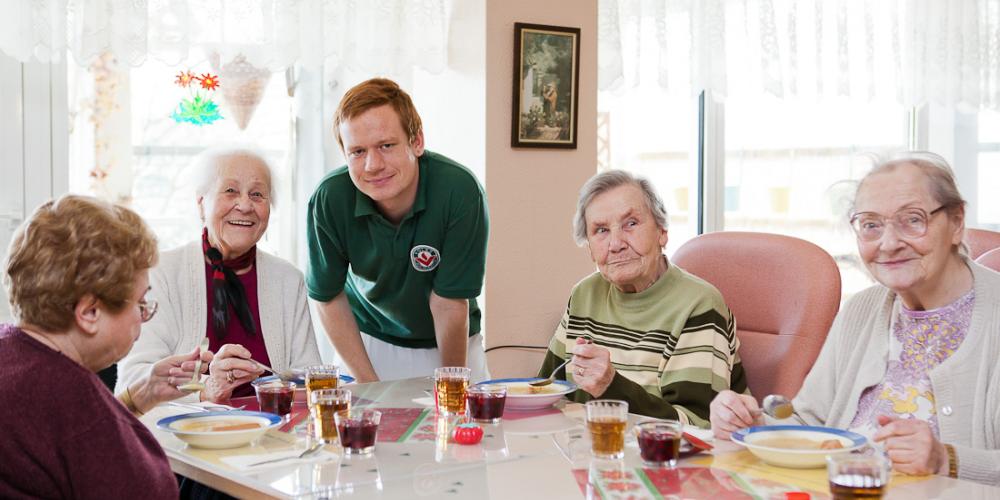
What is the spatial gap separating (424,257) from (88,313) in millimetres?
1343

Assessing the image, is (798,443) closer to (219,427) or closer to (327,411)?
(327,411)

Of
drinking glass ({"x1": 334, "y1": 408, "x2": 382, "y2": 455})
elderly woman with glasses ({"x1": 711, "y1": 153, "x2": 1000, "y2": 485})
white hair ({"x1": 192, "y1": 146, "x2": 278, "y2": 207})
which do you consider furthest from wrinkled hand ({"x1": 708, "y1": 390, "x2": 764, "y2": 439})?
white hair ({"x1": 192, "y1": 146, "x2": 278, "y2": 207})

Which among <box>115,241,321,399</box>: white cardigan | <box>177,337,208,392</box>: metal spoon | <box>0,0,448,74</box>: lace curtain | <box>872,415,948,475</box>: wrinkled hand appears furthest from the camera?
<box>0,0,448,74</box>: lace curtain

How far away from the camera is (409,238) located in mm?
2725

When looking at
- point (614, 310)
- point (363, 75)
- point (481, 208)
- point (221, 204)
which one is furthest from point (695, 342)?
point (363, 75)

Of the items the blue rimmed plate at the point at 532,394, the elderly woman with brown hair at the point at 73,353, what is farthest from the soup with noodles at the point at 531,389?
the elderly woman with brown hair at the point at 73,353

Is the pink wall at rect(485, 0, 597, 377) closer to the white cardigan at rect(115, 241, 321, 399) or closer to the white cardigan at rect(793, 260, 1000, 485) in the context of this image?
the white cardigan at rect(115, 241, 321, 399)

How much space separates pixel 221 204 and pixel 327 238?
305mm

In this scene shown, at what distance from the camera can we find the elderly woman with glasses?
1.79m

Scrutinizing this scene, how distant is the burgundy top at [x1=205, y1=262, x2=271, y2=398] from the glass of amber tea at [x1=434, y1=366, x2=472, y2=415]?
2.25ft

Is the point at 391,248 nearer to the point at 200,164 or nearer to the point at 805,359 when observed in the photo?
the point at 200,164

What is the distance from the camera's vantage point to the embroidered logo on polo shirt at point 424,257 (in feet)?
8.93

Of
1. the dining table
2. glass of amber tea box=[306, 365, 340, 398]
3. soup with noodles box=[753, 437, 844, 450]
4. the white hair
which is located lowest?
the dining table

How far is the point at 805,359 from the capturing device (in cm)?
243
